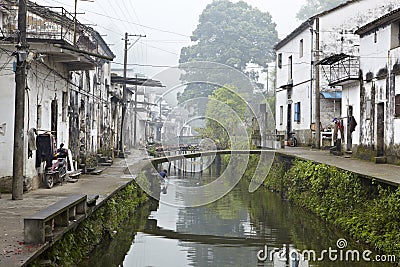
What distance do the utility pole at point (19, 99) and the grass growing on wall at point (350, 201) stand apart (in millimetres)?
8220

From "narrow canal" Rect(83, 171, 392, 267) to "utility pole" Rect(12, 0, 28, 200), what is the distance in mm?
2526

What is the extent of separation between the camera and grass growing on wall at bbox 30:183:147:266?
9.61m

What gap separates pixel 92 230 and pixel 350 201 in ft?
23.8

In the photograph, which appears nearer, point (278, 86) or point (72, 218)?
point (72, 218)

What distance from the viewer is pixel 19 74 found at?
12.9 metres

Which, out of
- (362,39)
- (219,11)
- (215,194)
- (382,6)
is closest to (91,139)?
(215,194)

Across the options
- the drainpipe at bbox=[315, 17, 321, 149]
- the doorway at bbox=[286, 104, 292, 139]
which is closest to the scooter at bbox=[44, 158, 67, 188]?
the drainpipe at bbox=[315, 17, 321, 149]

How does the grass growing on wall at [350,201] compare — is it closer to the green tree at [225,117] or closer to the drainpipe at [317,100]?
the drainpipe at [317,100]

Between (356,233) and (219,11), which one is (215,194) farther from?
(219,11)

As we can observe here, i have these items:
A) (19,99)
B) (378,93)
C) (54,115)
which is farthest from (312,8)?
(19,99)

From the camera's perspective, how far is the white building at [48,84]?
48.1 feet

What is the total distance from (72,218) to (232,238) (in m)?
6.25

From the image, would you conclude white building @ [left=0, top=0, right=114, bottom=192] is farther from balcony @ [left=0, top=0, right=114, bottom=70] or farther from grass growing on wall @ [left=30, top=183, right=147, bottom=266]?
grass growing on wall @ [left=30, top=183, right=147, bottom=266]

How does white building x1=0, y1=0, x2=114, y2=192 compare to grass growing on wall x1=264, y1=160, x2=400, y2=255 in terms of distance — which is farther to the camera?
white building x1=0, y1=0, x2=114, y2=192
